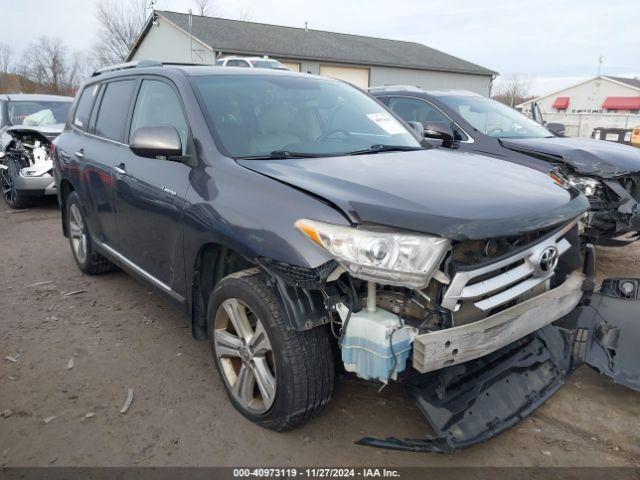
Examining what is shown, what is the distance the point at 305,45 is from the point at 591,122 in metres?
14.6

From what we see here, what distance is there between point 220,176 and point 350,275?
38.6 inches

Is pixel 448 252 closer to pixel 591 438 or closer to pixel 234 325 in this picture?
pixel 234 325

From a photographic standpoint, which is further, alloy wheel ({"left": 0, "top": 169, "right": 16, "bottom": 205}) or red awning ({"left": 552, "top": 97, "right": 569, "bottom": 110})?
red awning ({"left": 552, "top": 97, "right": 569, "bottom": 110})

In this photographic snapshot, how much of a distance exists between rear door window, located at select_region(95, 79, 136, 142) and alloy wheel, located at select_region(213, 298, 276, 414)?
1.91 meters

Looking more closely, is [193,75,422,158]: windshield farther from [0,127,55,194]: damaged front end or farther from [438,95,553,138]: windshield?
[0,127,55,194]: damaged front end

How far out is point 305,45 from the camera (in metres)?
26.9

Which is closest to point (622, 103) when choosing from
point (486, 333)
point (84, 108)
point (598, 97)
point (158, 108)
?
point (598, 97)

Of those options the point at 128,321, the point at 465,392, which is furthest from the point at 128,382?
the point at 465,392

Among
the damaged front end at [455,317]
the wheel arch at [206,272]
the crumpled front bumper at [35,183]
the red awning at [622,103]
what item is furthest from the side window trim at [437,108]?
the red awning at [622,103]

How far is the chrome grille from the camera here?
2.09m

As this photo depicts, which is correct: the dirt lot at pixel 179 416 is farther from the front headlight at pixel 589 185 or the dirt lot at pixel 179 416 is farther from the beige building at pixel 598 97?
the beige building at pixel 598 97

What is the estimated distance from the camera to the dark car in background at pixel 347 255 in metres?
2.09

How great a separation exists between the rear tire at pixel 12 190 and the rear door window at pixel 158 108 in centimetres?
556

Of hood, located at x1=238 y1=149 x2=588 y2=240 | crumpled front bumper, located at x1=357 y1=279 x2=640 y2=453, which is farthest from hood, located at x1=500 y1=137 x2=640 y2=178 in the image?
hood, located at x1=238 y1=149 x2=588 y2=240
